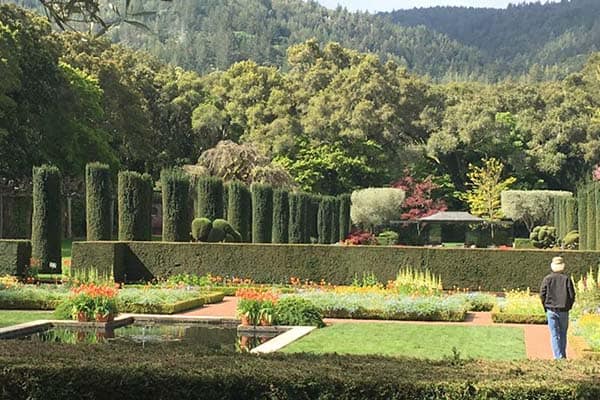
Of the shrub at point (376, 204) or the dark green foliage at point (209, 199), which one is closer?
the dark green foliage at point (209, 199)

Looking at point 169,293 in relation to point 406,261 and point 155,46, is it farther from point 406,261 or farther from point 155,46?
point 155,46

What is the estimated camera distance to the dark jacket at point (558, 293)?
11266 millimetres

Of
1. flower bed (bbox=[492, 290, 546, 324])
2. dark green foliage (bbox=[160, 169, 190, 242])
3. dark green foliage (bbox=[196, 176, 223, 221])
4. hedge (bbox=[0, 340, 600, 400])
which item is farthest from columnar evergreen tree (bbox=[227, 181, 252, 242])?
hedge (bbox=[0, 340, 600, 400])

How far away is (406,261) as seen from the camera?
23516 mm

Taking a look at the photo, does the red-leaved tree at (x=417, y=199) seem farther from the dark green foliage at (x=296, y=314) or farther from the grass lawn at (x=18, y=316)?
the dark green foliage at (x=296, y=314)

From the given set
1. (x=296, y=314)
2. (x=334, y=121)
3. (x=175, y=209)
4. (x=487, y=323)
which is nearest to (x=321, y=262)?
(x=175, y=209)

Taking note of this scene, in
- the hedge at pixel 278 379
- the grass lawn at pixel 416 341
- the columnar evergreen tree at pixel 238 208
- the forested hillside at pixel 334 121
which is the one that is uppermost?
the forested hillside at pixel 334 121

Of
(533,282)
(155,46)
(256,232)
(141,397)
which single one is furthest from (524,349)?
(155,46)

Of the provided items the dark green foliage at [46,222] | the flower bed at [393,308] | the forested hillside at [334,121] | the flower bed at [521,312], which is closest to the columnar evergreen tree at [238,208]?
the dark green foliage at [46,222]

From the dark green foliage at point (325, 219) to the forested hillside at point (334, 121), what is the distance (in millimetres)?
6013

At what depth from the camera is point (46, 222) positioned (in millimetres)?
27234

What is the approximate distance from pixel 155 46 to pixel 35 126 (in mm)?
114242

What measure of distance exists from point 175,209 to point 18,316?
1239cm

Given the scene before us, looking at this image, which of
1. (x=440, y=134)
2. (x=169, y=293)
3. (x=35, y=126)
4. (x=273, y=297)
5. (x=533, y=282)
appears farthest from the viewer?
(x=440, y=134)
